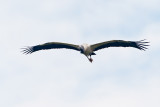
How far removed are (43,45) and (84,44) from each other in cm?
381

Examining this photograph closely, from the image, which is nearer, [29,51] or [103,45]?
[103,45]

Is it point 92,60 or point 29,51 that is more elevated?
point 29,51

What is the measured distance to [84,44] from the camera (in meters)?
38.9

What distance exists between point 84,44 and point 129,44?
3.25 m

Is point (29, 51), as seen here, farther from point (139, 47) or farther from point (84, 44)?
point (139, 47)

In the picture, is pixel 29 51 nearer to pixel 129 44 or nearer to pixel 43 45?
pixel 43 45

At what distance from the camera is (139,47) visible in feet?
126

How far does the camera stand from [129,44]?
3862 cm

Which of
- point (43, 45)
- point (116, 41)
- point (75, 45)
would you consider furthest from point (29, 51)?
point (116, 41)

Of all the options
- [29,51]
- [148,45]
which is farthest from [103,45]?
[29,51]

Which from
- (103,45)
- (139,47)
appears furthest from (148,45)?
(103,45)

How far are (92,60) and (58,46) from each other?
328cm

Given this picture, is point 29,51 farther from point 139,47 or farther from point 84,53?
point 139,47

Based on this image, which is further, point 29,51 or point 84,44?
point 29,51
